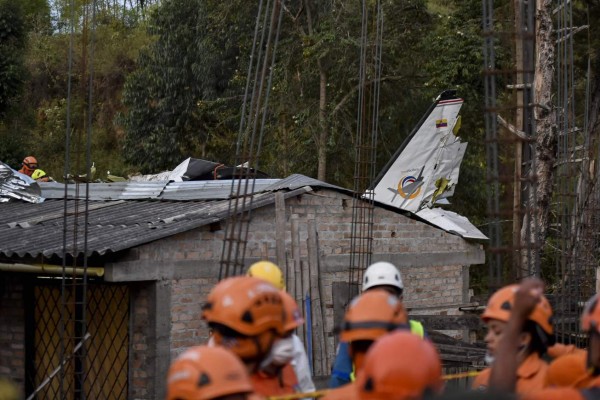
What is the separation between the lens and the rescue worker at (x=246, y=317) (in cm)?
452

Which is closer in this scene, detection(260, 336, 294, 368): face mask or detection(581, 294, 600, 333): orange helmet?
detection(581, 294, 600, 333): orange helmet

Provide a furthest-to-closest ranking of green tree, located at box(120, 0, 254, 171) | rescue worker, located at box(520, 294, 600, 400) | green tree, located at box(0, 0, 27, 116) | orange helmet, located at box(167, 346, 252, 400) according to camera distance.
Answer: green tree, located at box(0, 0, 27, 116) → green tree, located at box(120, 0, 254, 171) → rescue worker, located at box(520, 294, 600, 400) → orange helmet, located at box(167, 346, 252, 400)

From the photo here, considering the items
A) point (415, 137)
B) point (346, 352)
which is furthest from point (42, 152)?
point (346, 352)

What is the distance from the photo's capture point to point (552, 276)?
2097 cm

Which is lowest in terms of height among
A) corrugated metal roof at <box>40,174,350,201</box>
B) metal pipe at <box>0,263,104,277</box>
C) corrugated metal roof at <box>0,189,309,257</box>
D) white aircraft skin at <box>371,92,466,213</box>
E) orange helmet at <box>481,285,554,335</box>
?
metal pipe at <box>0,263,104,277</box>

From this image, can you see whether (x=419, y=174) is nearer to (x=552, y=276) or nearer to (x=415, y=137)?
(x=415, y=137)

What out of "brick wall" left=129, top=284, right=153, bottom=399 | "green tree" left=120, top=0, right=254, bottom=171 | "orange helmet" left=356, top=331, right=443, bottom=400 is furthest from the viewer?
"green tree" left=120, top=0, right=254, bottom=171

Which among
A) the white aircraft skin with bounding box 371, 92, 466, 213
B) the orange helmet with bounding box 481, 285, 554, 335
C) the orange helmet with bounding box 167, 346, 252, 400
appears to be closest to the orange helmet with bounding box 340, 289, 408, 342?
the orange helmet with bounding box 481, 285, 554, 335

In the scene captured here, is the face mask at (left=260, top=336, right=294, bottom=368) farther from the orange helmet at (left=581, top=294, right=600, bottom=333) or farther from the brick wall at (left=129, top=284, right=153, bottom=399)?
the brick wall at (left=129, top=284, right=153, bottom=399)

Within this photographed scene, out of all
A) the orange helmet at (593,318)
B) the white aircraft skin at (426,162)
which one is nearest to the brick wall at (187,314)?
the white aircraft skin at (426,162)

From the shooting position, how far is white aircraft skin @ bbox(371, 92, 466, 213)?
51.9 ft

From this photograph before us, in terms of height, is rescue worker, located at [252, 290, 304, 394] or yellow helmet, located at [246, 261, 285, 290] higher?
yellow helmet, located at [246, 261, 285, 290]

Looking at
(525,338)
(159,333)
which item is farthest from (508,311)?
(159,333)

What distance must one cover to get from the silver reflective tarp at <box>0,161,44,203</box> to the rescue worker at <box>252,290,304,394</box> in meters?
10.6
